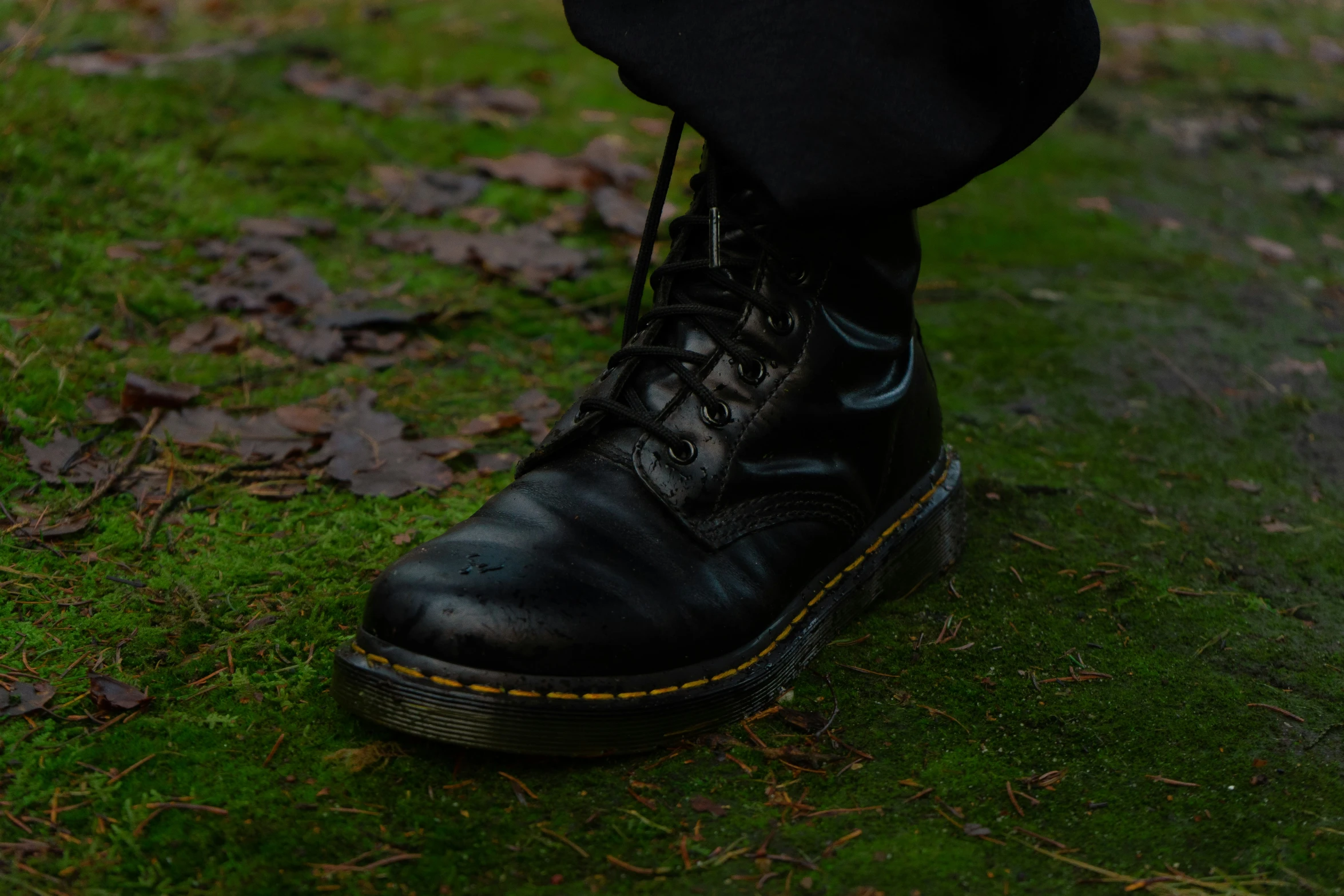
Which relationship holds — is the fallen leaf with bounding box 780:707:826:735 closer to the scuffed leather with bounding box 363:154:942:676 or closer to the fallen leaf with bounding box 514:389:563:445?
the scuffed leather with bounding box 363:154:942:676

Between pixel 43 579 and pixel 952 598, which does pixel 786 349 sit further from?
pixel 43 579

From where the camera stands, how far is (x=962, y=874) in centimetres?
131

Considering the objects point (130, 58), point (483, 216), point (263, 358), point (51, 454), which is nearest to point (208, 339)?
point (263, 358)

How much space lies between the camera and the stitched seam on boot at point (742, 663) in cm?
137

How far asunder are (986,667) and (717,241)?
0.80 m

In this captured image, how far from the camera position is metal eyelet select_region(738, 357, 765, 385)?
161 centimetres

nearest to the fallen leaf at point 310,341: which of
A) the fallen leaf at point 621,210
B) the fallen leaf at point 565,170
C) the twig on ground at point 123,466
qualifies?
the twig on ground at point 123,466

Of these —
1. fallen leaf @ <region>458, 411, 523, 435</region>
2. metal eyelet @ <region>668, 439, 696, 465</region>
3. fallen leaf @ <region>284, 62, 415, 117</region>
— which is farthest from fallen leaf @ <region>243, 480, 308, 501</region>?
fallen leaf @ <region>284, 62, 415, 117</region>

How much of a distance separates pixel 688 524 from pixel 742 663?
0.71ft

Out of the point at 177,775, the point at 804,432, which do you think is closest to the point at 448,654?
the point at 177,775

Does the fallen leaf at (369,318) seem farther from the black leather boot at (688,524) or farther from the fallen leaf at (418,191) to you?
the black leather boot at (688,524)

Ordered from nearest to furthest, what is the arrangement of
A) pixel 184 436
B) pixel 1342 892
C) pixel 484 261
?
pixel 1342 892, pixel 184 436, pixel 484 261

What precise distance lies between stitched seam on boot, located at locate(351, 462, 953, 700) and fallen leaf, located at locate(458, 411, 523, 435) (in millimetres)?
960

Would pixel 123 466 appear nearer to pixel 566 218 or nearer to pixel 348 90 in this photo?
pixel 566 218
